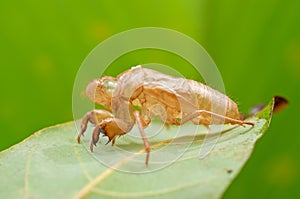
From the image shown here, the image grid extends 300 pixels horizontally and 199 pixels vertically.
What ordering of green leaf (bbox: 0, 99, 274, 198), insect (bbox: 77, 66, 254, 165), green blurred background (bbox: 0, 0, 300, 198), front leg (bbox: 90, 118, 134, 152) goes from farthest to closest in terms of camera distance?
green blurred background (bbox: 0, 0, 300, 198)
insect (bbox: 77, 66, 254, 165)
front leg (bbox: 90, 118, 134, 152)
green leaf (bbox: 0, 99, 274, 198)

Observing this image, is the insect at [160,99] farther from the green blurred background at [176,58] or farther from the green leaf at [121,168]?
the green blurred background at [176,58]

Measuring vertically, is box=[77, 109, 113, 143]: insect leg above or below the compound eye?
below

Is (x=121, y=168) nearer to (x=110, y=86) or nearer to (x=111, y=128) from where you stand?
(x=111, y=128)

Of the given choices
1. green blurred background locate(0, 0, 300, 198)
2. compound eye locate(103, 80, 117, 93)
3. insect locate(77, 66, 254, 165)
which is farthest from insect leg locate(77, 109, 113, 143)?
green blurred background locate(0, 0, 300, 198)

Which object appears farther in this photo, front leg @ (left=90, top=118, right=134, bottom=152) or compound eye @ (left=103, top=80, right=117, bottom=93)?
compound eye @ (left=103, top=80, right=117, bottom=93)

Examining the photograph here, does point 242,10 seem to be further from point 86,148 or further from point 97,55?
point 86,148

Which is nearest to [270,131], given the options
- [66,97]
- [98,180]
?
[66,97]

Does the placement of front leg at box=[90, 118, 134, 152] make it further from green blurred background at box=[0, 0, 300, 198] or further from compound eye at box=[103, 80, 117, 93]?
green blurred background at box=[0, 0, 300, 198]
